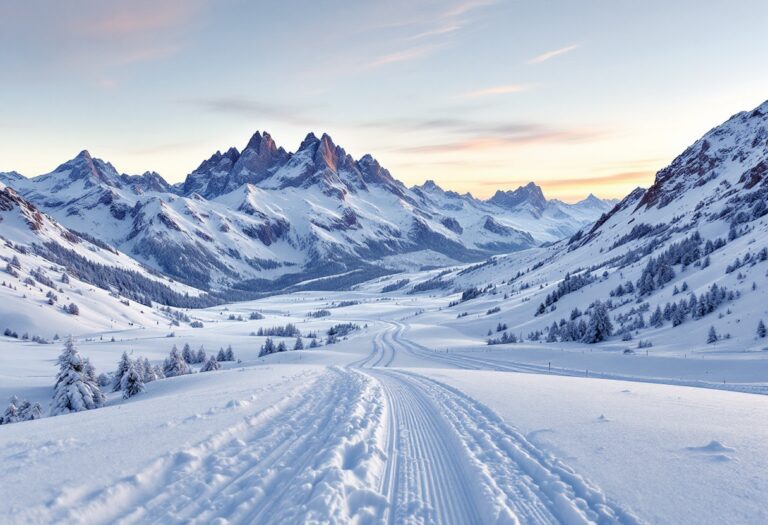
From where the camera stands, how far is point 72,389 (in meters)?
36.8

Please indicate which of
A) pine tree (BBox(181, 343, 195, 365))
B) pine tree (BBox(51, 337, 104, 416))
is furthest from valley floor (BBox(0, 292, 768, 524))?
pine tree (BBox(181, 343, 195, 365))

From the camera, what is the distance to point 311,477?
30.1ft

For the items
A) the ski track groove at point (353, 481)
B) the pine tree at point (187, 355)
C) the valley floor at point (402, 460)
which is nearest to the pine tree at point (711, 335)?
the valley floor at point (402, 460)

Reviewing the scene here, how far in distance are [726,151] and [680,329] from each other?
182711 mm

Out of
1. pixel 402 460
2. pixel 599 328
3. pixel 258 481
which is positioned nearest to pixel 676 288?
pixel 599 328

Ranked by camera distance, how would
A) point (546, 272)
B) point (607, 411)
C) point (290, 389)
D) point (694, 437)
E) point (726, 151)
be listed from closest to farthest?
1. point (694, 437)
2. point (607, 411)
3. point (290, 389)
4. point (546, 272)
5. point (726, 151)

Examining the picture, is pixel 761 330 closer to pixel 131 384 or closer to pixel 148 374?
pixel 131 384

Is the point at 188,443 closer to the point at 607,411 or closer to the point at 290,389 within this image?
the point at 290,389

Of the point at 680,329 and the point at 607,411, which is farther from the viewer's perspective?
the point at 680,329

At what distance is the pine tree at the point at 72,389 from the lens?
3656 cm

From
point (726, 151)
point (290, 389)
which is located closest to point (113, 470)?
point (290, 389)

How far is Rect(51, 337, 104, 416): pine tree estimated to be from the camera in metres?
36.6

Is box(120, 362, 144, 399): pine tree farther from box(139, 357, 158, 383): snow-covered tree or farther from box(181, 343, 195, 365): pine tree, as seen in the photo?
box(181, 343, 195, 365): pine tree

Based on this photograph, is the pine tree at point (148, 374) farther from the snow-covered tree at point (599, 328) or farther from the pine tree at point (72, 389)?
the snow-covered tree at point (599, 328)
